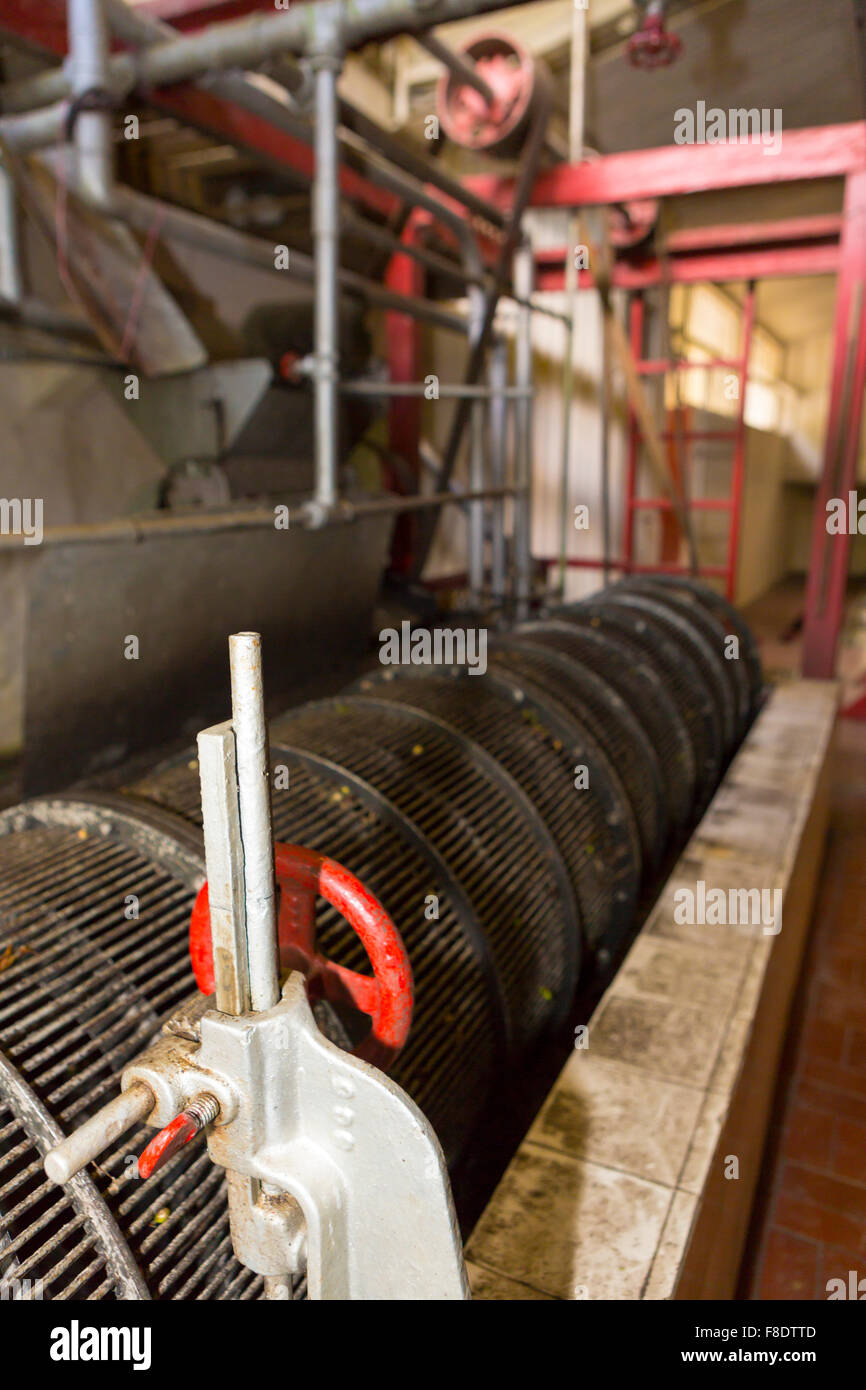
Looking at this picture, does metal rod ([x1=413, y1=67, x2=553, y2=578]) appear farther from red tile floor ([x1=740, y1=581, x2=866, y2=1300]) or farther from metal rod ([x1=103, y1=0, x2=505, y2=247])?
red tile floor ([x1=740, y1=581, x2=866, y2=1300])

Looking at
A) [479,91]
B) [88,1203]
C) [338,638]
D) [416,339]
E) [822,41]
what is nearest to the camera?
[88,1203]

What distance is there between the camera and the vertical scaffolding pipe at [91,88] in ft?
9.80

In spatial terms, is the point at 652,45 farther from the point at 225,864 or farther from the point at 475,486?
the point at 225,864

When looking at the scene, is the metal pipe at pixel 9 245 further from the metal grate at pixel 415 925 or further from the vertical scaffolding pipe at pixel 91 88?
the metal grate at pixel 415 925

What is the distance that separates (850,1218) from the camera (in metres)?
2.22

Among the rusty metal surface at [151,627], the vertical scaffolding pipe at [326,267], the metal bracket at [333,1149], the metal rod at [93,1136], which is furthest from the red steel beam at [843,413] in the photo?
the metal rod at [93,1136]

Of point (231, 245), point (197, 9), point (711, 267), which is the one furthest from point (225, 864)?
point (711, 267)

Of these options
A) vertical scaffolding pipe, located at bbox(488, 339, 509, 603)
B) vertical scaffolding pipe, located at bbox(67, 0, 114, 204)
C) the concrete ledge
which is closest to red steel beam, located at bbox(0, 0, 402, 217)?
vertical scaffolding pipe, located at bbox(67, 0, 114, 204)

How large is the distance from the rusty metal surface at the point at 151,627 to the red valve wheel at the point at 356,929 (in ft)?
5.71

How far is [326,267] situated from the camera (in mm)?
3066

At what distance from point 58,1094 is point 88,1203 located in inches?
5.4

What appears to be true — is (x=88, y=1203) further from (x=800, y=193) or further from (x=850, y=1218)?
(x=800, y=193)

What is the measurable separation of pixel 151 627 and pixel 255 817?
224 cm
